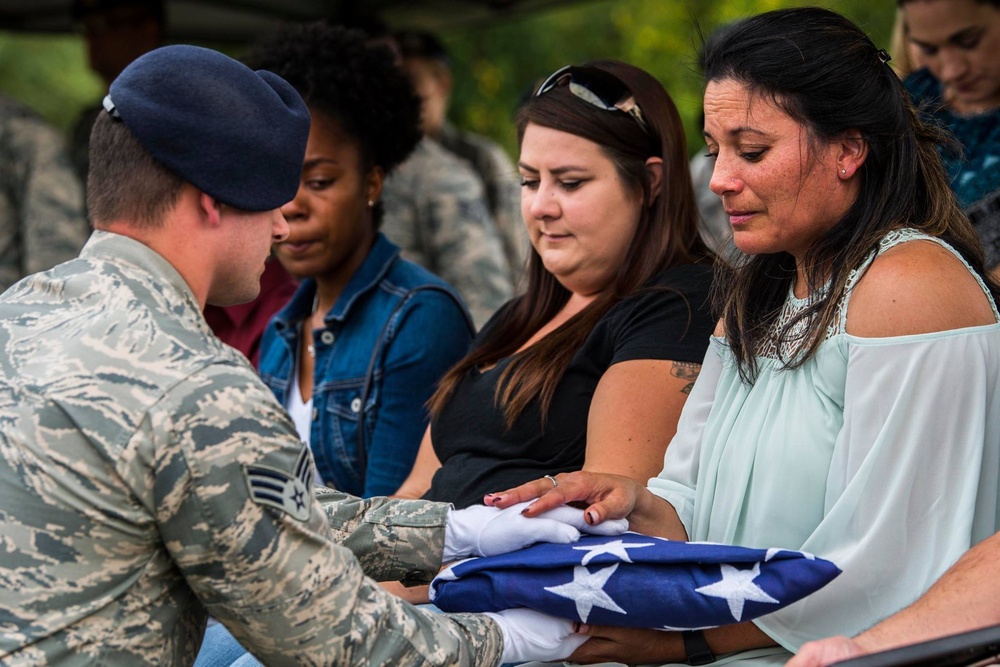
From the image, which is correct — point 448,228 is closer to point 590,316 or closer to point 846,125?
point 590,316

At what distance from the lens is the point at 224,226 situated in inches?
72.0

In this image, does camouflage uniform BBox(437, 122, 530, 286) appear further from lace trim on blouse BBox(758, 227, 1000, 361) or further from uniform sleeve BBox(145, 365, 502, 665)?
uniform sleeve BBox(145, 365, 502, 665)

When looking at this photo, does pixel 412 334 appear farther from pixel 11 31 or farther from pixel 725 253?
pixel 11 31

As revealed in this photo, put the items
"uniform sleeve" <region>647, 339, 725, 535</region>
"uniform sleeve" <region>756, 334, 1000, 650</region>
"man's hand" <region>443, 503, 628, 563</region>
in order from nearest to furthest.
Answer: "uniform sleeve" <region>756, 334, 1000, 650</region>, "man's hand" <region>443, 503, 628, 563</region>, "uniform sleeve" <region>647, 339, 725, 535</region>

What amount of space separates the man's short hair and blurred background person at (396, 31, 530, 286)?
3951mm

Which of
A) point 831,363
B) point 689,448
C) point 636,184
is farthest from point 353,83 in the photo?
point 831,363

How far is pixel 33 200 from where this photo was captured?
495 centimetres

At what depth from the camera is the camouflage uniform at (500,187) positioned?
228 inches

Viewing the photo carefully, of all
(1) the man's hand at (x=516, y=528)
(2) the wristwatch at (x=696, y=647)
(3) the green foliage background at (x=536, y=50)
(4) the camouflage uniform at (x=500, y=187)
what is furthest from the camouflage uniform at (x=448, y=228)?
(3) the green foliage background at (x=536, y=50)

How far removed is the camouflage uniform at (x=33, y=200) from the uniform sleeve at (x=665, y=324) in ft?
10.3

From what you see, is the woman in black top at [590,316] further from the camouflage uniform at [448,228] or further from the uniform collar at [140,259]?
the camouflage uniform at [448,228]

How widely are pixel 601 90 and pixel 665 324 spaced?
62 centimetres

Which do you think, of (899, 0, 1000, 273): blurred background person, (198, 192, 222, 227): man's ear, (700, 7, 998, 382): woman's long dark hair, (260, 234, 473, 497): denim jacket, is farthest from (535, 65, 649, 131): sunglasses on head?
(198, 192, 222, 227): man's ear

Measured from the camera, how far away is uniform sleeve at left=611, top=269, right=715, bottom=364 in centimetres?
251
